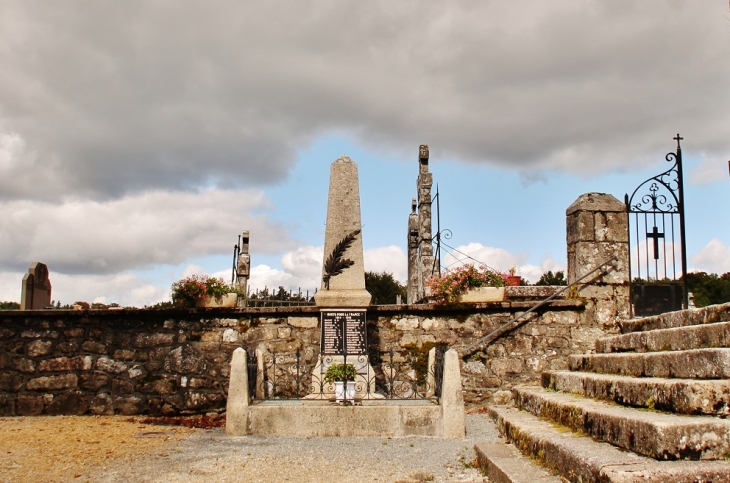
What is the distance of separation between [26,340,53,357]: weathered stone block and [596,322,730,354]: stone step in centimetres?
778

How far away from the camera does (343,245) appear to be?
908cm

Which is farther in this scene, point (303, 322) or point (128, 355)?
point (303, 322)

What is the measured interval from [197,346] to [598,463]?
7.20 meters

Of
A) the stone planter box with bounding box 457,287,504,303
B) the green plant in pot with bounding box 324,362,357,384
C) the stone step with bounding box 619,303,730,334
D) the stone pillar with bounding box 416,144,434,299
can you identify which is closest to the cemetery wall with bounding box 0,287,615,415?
the stone planter box with bounding box 457,287,504,303

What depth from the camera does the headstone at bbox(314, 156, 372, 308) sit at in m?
8.91

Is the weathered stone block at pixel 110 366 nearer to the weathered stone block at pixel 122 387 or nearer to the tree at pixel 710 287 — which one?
the weathered stone block at pixel 122 387

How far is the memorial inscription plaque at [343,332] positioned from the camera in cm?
869

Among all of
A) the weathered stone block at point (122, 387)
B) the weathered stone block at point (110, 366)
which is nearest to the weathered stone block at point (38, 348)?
the weathered stone block at point (110, 366)

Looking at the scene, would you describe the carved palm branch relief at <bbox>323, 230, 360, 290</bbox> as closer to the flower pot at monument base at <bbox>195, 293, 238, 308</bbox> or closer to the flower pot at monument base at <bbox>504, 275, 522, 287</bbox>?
the flower pot at monument base at <bbox>195, 293, 238, 308</bbox>

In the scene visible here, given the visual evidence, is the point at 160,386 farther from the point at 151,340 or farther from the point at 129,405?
the point at 151,340

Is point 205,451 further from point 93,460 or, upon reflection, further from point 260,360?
point 260,360

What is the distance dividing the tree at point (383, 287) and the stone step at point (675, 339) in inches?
1100

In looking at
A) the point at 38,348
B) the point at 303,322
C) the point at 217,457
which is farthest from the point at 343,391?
the point at 38,348

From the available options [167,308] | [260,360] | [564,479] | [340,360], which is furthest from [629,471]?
[167,308]
